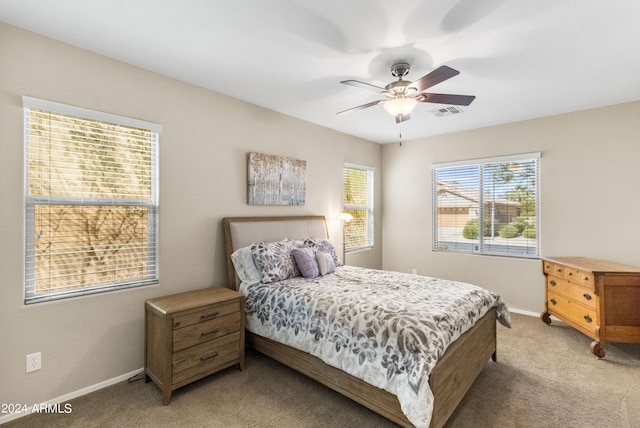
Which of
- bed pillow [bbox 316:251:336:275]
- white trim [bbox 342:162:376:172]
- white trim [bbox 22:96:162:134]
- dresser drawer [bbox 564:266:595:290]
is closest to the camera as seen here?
white trim [bbox 22:96:162:134]

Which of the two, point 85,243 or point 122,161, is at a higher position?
point 122,161

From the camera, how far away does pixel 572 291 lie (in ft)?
10.8

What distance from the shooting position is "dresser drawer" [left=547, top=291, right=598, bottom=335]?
3.01m

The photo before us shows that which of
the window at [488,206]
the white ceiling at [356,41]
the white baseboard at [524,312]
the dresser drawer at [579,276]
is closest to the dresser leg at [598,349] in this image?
the dresser drawer at [579,276]

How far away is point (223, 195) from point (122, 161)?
0.98 meters

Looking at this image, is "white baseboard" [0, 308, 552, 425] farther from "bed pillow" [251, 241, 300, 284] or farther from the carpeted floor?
"bed pillow" [251, 241, 300, 284]

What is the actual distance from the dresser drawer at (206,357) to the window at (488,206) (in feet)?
11.9

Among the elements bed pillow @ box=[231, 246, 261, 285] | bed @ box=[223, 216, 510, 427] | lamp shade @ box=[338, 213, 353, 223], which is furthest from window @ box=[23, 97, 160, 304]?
lamp shade @ box=[338, 213, 353, 223]

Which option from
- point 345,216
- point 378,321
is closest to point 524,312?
point 345,216

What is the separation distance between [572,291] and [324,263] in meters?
2.73

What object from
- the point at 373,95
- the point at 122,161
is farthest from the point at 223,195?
the point at 373,95

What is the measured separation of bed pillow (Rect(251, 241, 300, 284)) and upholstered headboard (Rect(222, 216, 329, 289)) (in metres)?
0.24

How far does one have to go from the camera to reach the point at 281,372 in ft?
8.89

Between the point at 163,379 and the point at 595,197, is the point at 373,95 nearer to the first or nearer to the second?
the point at 595,197
